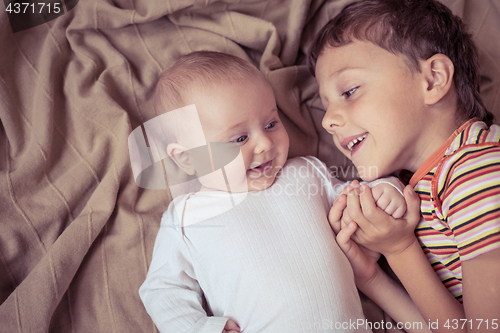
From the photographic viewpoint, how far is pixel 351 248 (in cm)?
89

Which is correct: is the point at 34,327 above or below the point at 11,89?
below

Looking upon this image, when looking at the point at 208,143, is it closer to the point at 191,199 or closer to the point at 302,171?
the point at 191,199

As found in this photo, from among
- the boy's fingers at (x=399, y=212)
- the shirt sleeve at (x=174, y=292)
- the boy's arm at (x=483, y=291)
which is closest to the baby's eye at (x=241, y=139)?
the shirt sleeve at (x=174, y=292)

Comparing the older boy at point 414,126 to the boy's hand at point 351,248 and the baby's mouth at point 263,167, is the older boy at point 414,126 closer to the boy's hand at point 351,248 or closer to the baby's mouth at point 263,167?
the boy's hand at point 351,248

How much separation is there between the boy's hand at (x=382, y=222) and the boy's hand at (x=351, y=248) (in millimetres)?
25

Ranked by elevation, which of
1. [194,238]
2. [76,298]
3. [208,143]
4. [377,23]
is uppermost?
[377,23]

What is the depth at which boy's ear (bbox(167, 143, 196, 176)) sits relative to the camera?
89 cm

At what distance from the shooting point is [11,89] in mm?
1004

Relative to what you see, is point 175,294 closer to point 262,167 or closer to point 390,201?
point 262,167

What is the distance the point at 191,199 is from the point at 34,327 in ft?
1.53

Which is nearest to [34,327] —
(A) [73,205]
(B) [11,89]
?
(A) [73,205]

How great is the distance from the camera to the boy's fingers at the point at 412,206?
854 millimetres

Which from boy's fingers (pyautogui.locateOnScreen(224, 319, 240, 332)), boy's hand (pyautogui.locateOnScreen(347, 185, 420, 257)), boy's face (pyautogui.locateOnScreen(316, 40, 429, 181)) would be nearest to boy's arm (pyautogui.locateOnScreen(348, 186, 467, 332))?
boy's hand (pyautogui.locateOnScreen(347, 185, 420, 257))

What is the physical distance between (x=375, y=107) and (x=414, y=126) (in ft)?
0.36
